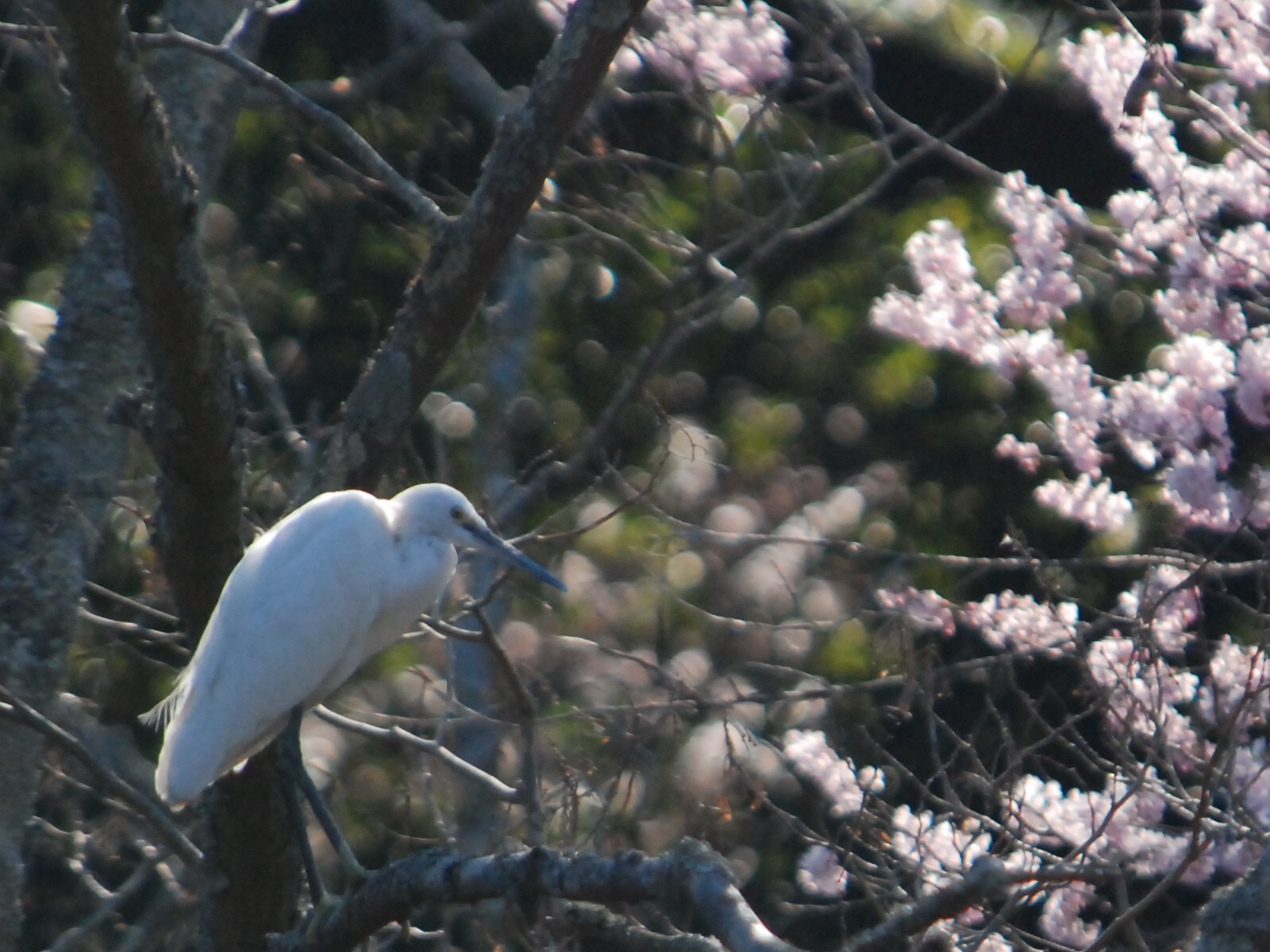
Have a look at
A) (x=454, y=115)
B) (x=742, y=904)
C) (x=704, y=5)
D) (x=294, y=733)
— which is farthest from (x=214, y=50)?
(x=454, y=115)

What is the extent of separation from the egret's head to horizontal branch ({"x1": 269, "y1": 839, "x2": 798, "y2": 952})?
93 centimetres

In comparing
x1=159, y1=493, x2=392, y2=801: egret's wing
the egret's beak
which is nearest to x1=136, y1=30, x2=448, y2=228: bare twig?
x1=159, y1=493, x2=392, y2=801: egret's wing

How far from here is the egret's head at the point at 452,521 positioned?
3.54m

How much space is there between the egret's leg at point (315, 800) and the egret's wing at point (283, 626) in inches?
2.3

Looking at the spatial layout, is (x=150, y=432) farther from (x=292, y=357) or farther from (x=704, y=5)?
(x=292, y=357)

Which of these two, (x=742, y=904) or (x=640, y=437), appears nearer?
A: (x=742, y=904)

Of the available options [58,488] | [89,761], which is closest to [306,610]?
[89,761]

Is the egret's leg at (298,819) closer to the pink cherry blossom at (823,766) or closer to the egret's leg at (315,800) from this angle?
the egret's leg at (315,800)

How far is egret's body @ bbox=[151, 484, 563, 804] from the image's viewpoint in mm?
3195

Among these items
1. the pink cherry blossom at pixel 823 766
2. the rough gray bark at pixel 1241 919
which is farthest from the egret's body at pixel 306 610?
the rough gray bark at pixel 1241 919

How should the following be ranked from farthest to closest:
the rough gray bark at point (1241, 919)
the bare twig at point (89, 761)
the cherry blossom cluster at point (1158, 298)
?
the cherry blossom cluster at point (1158, 298) → the bare twig at point (89, 761) → the rough gray bark at point (1241, 919)

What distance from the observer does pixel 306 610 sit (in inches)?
134

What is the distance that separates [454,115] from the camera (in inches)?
264

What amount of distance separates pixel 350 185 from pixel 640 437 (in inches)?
54.5
